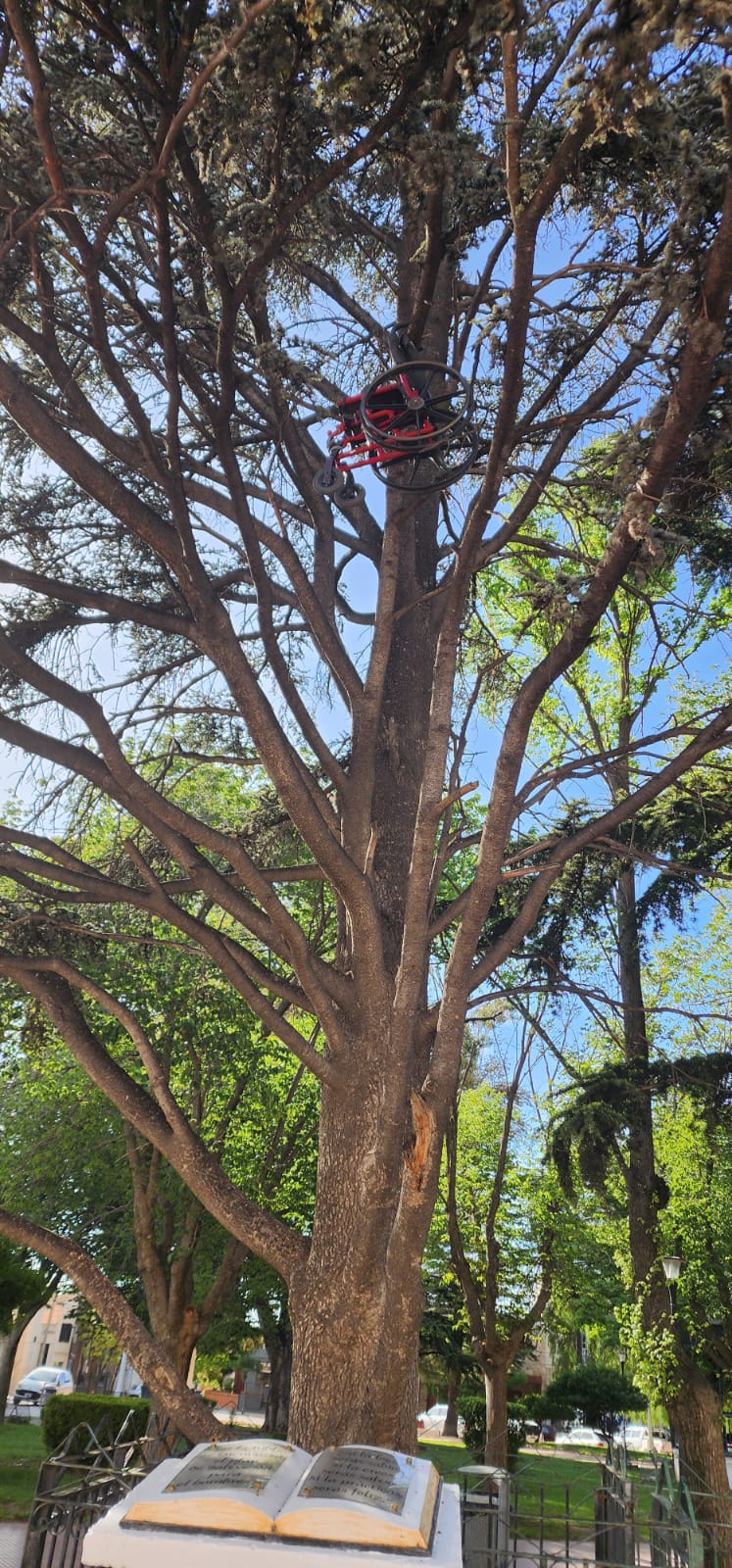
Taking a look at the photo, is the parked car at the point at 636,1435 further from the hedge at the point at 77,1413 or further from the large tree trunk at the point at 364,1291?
the large tree trunk at the point at 364,1291

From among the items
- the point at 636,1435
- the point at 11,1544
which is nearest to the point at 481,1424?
the point at 11,1544

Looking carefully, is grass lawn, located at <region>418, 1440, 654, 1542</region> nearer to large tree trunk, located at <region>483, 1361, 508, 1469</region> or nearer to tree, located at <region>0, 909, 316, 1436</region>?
large tree trunk, located at <region>483, 1361, 508, 1469</region>

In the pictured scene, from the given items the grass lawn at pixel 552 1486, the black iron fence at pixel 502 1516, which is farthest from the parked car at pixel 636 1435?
the black iron fence at pixel 502 1516

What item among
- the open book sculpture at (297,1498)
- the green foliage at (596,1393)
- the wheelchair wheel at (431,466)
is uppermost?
the wheelchair wheel at (431,466)

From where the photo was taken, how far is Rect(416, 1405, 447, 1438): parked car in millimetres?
37894

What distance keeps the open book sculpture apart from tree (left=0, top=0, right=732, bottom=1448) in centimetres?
69

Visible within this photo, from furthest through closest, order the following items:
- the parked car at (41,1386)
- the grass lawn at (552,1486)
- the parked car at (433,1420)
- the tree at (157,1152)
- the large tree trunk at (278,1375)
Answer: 1. the parked car at (433,1420)
2. the parked car at (41,1386)
3. the large tree trunk at (278,1375)
4. the grass lawn at (552,1486)
5. the tree at (157,1152)

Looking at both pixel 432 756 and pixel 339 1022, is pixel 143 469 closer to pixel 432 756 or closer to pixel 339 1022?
pixel 432 756

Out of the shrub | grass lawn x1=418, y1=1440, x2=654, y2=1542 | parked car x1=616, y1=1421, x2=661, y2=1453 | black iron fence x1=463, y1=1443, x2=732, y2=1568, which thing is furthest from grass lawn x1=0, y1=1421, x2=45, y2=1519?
parked car x1=616, y1=1421, x2=661, y2=1453

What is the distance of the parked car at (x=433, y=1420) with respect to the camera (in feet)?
124

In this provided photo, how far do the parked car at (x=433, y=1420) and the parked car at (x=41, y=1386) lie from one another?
13152 mm

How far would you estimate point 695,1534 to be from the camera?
6750mm

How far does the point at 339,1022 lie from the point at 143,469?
3.12 m

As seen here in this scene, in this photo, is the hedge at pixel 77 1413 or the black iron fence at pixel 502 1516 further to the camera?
the hedge at pixel 77 1413
